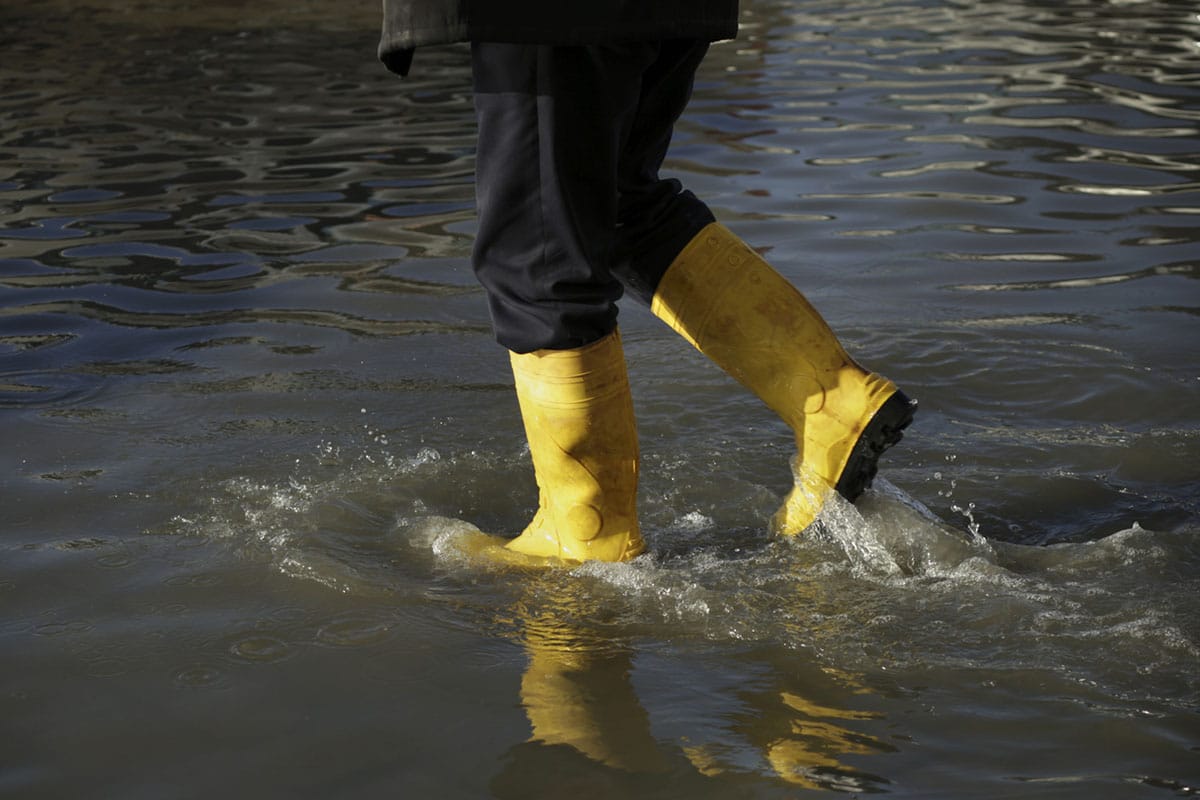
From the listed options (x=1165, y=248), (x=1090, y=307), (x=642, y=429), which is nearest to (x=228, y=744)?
(x=642, y=429)

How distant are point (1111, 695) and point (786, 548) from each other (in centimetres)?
66

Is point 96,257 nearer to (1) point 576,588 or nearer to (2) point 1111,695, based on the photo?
(1) point 576,588

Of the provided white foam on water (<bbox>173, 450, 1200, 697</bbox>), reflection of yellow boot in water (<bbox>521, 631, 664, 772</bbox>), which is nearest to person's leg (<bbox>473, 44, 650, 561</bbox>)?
white foam on water (<bbox>173, 450, 1200, 697</bbox>)

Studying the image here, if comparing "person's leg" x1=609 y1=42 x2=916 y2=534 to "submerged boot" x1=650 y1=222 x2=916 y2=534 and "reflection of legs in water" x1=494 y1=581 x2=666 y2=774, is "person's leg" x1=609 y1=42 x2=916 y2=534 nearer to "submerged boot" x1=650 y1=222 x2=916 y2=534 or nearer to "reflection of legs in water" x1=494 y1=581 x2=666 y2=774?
"submerged boot" x1=650 y1=222 x2=916 y2=534

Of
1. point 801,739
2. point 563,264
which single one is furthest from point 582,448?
point 801,739

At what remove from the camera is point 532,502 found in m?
2.74

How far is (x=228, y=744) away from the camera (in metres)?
1.81

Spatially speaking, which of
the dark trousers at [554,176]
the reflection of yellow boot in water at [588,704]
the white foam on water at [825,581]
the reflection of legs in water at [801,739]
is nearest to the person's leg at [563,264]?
the dark trousers at [554,176]

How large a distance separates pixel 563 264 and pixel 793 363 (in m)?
0.48

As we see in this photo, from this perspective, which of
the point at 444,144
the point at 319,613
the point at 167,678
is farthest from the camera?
the point at 444,144

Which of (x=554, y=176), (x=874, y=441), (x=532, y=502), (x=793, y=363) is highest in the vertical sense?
(x=554, y=176)

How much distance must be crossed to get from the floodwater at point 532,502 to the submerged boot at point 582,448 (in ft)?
0.23

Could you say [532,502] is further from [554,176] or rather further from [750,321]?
[554,176]

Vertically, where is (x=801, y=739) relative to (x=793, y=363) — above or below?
below
